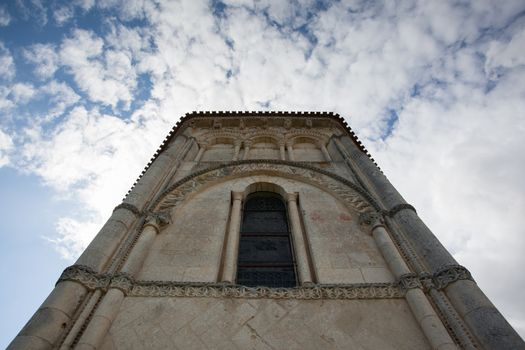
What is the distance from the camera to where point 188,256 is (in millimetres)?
6531

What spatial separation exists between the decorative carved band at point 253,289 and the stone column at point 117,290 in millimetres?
31

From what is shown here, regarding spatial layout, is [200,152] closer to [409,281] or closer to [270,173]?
[270,173]

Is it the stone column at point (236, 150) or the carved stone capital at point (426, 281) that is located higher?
the stone column at point (236, 150)

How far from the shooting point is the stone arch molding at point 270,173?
8133mm

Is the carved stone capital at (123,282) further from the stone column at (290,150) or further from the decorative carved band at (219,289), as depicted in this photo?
the stone column at (290,150)

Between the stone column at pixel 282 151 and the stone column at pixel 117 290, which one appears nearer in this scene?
the stone column at pixel 117 290

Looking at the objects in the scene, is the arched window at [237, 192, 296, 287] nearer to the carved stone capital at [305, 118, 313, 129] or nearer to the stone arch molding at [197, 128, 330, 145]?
the stone arch molding at [197, 128, 330, 145]

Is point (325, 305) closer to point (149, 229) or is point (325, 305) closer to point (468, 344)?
point (468, 344)

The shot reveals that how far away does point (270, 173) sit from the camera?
387 inches

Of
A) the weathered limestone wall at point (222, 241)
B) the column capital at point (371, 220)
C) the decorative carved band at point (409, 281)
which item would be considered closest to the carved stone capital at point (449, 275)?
the decorative carved band at point (409, 281)

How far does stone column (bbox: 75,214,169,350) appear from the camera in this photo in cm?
456

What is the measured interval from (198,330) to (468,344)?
348 centimetres

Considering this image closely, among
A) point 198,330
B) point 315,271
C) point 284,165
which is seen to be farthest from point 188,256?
point 284,165

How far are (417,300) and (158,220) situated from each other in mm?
5006
